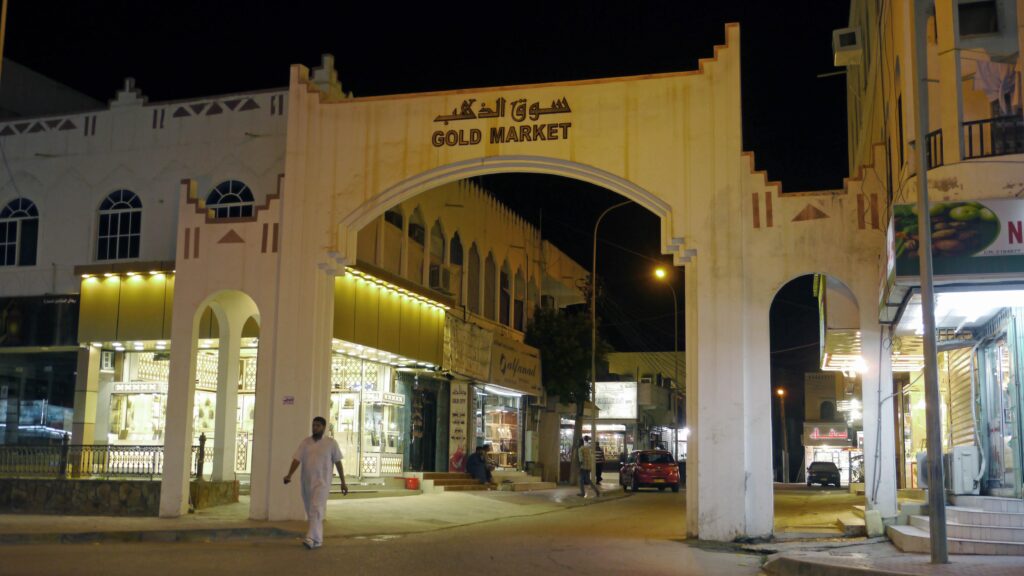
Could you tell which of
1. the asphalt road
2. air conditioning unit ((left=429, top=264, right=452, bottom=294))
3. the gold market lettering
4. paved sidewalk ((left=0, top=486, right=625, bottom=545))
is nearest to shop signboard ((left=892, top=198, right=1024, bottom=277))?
the asphalt road

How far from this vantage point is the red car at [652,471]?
128ft

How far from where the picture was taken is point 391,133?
→ 19.1 m

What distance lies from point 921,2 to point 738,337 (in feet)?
19.1

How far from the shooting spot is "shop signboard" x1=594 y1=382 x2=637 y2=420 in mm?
59156

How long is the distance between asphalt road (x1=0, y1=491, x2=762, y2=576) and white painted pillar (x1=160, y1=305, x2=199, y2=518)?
3.62m

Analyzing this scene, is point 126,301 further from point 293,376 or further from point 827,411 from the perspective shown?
point 827,411

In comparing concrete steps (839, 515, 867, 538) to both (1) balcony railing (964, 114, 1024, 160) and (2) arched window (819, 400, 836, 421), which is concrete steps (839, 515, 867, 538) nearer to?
(1) balcony railing (964, 114, 1024, 160)

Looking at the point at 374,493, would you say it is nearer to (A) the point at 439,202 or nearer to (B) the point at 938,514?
(A) the point at 439,202

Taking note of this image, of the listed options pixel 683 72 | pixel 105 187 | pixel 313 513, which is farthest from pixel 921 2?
pixel 105 187

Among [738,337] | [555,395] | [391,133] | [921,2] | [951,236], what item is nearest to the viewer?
[951,236]

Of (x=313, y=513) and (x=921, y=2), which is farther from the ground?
(x=921, y=2)

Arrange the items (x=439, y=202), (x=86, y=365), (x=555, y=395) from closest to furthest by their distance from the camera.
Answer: (x=86, y=365) → (x=439, y=202) → (x=555, y=395)

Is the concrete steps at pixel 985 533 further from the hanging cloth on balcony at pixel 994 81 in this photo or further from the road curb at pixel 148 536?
the road curb at pixel 148 536

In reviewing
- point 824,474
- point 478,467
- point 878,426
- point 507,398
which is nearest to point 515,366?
point 507,398
